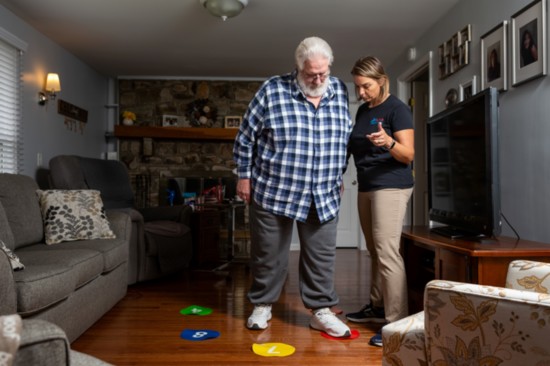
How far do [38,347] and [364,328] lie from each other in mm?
2113

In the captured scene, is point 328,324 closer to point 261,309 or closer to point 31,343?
point 261,309

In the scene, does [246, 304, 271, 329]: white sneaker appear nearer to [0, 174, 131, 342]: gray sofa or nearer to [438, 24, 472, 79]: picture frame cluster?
[0, 174, 131, 342]: gray sofa

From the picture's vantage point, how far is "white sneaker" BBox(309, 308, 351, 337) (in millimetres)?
2389

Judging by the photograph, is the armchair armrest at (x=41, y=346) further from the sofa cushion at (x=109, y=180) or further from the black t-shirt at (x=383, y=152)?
the sofa cushion at (x=109, y=180)

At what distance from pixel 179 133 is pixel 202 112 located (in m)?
0.41

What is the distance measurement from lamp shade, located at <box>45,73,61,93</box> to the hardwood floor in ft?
6.33

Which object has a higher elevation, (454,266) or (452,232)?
(452,232)

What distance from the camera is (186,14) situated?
3770 millimetres

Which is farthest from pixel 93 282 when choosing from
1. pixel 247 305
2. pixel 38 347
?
pixel 38 347

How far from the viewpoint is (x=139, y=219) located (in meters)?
3.67

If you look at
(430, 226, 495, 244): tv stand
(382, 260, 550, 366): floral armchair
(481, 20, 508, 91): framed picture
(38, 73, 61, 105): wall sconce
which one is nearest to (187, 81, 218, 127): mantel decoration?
(38, 73, 61, 105): wall sconce

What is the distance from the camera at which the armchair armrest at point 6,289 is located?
5.83 ft

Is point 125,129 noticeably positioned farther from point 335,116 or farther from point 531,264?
point 531,264

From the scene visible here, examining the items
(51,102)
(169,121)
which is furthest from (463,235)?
(169,121)
